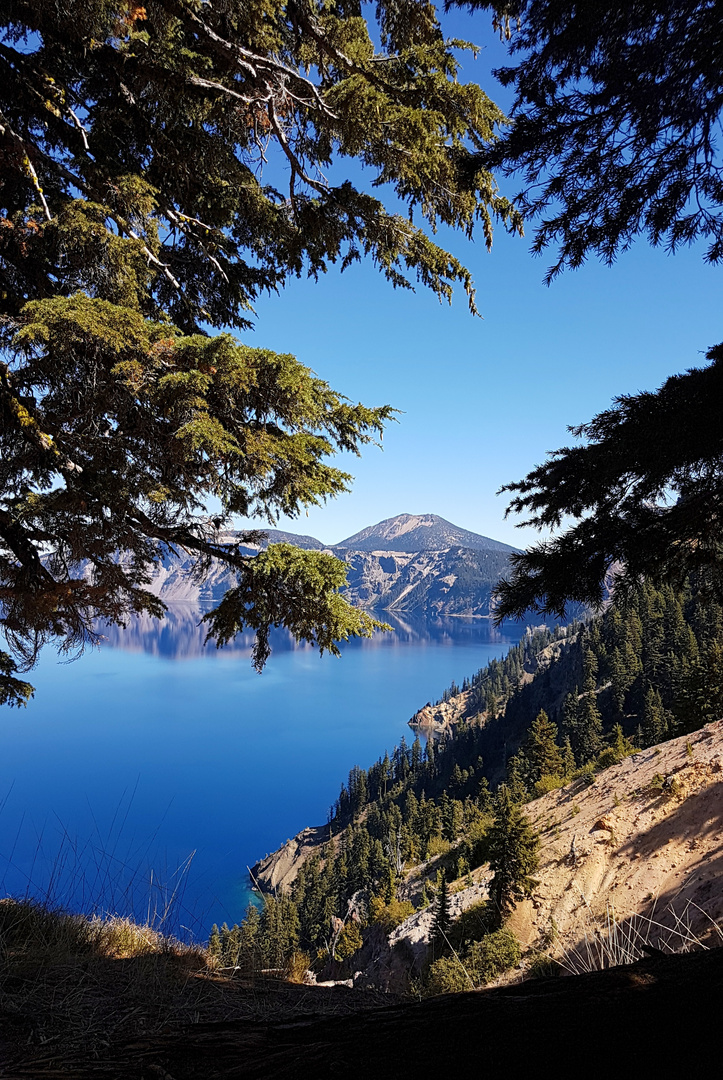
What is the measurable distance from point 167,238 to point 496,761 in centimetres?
8364

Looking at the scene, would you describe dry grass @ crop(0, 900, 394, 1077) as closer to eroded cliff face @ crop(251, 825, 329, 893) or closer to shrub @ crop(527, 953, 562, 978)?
shrub @ crop(527, 953, 562, 978)

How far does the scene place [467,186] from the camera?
3.58 meters

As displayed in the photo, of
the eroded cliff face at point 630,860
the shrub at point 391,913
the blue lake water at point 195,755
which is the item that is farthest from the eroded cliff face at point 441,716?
the eroded cliff face at point 630,860

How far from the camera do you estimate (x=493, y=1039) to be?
111cm

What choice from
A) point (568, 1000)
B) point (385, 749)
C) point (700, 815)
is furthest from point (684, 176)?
point (385, 749)

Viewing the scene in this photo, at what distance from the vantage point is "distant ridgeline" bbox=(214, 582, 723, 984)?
31.7 m

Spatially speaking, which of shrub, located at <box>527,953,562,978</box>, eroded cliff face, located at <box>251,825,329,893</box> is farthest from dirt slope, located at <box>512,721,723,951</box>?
eroded cliff face, located at <box>251,825,329,893</box>

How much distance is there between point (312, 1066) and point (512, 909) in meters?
15.5

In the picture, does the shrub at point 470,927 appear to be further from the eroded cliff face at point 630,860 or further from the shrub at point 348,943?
the shrub at point 348,943

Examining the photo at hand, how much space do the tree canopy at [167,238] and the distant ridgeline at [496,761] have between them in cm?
2180

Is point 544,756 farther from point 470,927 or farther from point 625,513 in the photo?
point 625,513

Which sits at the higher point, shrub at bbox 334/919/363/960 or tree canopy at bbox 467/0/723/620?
tree canopy at bbox 467/0/723/620

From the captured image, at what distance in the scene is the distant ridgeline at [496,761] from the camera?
31.7 metres

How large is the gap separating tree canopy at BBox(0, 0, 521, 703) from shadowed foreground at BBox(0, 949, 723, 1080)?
7.96 ft
